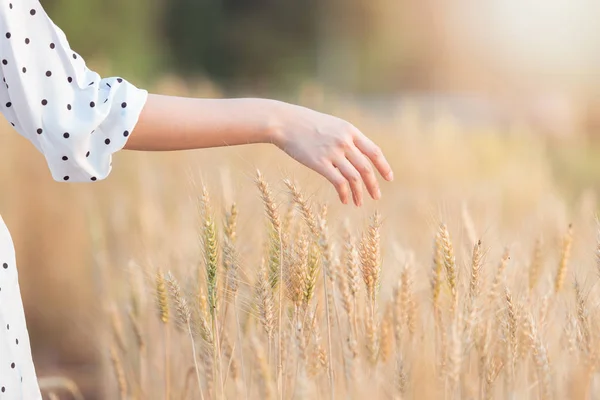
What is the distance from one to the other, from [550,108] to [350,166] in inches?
318

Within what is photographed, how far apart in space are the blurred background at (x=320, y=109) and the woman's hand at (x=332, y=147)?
0.17 metres

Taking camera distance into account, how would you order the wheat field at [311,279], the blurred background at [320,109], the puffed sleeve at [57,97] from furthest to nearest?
the blurred background at [320,109] < the wheat field at [311,279] < the puffed sleeve at [57,97]

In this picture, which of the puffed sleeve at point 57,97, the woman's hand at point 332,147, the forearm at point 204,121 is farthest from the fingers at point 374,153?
the puffed sleeve at point 57,97

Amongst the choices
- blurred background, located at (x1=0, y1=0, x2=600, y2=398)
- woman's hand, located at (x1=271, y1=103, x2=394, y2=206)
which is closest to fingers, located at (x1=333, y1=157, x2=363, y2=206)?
woman's hand, located at (x1=271, y1=103, x2=394, y2=206)

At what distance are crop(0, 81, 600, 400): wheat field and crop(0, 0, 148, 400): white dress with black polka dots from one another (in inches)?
6.0

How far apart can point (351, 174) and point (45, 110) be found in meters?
0.35

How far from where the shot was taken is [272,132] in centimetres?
96

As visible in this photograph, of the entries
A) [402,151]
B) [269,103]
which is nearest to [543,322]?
[269,103]

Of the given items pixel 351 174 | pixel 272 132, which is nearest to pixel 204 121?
pixel 272 132

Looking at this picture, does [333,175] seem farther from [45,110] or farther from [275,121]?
[45,110]

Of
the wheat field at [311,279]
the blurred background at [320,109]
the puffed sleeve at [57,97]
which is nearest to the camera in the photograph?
the puffed sleeve at [57,97]

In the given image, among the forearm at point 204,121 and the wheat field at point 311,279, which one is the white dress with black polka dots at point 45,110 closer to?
the forearm at point 204,121

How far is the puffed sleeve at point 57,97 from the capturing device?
910mm

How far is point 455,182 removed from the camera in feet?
10.7
